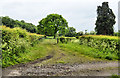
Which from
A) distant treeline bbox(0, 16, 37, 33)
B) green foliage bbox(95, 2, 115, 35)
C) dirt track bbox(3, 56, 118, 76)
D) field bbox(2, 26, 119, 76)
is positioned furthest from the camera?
distant treeline bbox(0, 16, 37, 33)

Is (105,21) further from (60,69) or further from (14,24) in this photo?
(14,24)

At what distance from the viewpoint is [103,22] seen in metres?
37.7

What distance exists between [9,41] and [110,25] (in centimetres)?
3689

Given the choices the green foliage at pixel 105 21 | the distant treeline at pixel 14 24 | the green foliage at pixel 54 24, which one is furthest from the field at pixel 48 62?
the distant treeline at pixel 14 24

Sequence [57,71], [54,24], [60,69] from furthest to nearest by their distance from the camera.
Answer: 1. [54,24]
2. [60,69]
3. [57,71]

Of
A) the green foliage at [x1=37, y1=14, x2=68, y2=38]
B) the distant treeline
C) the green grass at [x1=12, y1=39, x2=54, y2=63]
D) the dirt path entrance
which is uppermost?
the distant treeline

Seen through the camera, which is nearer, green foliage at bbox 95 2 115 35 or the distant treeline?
green foliage at bbox 95 2 115 35

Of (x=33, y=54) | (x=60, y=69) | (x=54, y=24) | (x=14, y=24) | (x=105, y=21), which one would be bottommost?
(x=60, y=69)

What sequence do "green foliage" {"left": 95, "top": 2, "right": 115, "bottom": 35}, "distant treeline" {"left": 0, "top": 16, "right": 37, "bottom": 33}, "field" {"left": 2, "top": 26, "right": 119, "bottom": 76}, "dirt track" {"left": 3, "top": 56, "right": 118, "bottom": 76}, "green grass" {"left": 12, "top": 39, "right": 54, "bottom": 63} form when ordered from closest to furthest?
"dirt track" {"left": 3, "top": 56, "right": 118, "bottom": 76} → "field" {"left": 2, "top": 26, "right": 119, "bottom": 76} → "green grass" {"left": 12, "top": 39, "right": 54, "bottom": 63} → "green foliage" {"left": 95, "top": 2, "right": 115, "bottom": 35} → "distant treeline" {"left": 0, "top": 16, "right": 37, "bottom": 33}

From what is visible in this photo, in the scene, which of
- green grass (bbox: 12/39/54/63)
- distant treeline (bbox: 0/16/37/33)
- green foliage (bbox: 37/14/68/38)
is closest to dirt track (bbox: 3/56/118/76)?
green grass (bbox: 12/39/54/63)

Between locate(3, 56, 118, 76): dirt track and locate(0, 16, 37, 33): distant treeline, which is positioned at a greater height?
locate(0, 16, 37, 33): distant treeline

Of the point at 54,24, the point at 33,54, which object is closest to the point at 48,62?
the point at 33,54

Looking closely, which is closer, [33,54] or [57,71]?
[57,71]

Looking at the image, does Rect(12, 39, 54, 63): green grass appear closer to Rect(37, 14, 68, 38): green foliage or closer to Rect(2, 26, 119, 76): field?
Rect(2, 26, 119, 76): field
